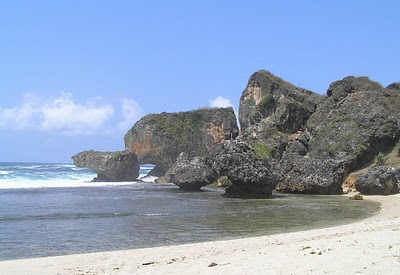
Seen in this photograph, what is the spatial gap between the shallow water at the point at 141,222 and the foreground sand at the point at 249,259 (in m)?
2.07

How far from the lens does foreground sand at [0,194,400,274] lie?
863 centimetres

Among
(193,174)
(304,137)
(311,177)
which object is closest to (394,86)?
(304,137)

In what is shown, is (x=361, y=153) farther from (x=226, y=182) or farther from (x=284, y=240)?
(x=284, y=240)

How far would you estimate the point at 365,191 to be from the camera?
3366 centimetres

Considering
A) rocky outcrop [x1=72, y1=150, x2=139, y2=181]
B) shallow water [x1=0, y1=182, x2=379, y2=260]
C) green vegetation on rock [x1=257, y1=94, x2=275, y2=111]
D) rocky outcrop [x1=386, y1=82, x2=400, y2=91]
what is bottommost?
shallow water [x1=0, y1=182, x2=379, y2=260]

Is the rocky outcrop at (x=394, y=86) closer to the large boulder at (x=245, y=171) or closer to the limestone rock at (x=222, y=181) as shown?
the limestone rock at (x=222, y=181)

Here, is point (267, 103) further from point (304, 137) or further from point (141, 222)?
point (141, 222)

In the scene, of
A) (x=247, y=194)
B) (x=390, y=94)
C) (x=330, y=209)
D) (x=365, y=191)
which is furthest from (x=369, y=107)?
(x=330, y=209)

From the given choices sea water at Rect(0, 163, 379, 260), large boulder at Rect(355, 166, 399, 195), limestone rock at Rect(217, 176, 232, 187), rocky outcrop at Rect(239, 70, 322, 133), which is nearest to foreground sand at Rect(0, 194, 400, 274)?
sea water at Rect(0, 163, 379, 260)

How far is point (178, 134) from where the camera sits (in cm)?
6744

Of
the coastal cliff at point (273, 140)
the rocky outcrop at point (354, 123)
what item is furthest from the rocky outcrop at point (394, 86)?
the rocky outcrop at point (354, 123)

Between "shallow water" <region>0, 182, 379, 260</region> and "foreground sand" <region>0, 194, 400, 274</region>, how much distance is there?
2.07 meters

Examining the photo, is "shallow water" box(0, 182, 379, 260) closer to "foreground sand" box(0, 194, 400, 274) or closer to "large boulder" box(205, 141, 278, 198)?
"foreground sand" box(0, 194, 400, 274)

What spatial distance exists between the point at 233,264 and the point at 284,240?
14.5ft
